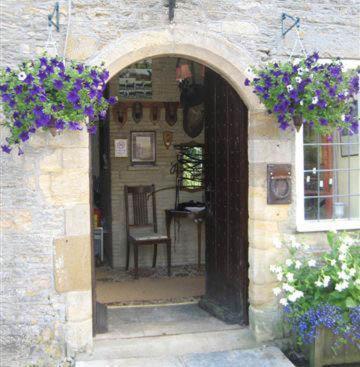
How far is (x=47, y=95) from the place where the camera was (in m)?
3.57

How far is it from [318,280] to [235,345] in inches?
35.8

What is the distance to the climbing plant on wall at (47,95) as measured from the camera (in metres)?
3.52

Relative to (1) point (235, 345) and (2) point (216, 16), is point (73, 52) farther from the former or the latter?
(1) point (235, 345)

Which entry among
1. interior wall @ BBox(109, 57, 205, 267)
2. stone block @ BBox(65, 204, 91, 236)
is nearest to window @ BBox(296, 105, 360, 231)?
stone block @ BBox(65, 204, 91, 236)

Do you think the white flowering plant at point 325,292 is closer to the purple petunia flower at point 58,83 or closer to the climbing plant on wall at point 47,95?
the climbing plant on wall at point 47,95

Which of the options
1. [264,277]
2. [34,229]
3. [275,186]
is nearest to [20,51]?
[34,229]

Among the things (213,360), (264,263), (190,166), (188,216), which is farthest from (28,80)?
(190,166)

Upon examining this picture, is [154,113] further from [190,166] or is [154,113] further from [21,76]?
[21,76]

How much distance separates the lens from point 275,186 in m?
4.43

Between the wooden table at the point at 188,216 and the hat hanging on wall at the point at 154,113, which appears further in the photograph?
the hat hanging on wall at the point at 154,113

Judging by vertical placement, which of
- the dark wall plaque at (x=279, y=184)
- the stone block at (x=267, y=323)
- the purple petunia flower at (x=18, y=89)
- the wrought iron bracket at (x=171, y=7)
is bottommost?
the stone block at (x=267, y=323)

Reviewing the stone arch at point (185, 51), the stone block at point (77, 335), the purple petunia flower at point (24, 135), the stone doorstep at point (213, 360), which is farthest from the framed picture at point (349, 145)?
the purple petunia flower at point (24, 135)

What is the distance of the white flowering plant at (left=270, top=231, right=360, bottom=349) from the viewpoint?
3988mm

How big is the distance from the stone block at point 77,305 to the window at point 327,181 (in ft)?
5.94
